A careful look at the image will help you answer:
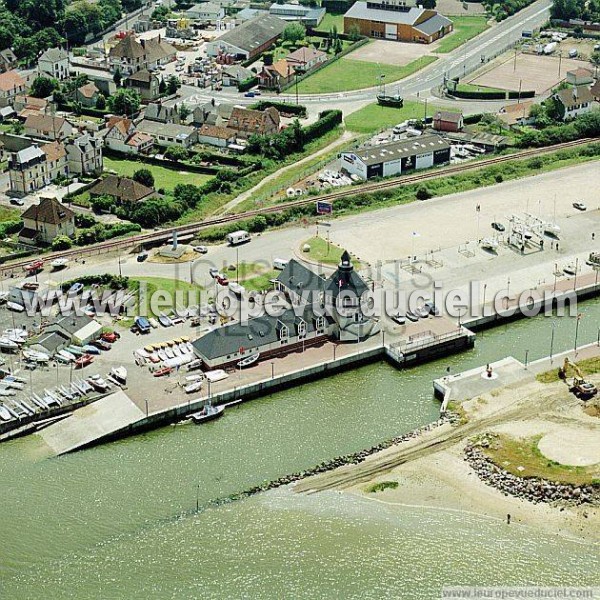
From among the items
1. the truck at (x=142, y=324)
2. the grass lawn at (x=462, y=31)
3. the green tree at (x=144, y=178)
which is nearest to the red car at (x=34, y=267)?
the truck at (x=142, y=324)

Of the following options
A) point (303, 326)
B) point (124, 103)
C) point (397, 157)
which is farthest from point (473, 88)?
point (303, 326)

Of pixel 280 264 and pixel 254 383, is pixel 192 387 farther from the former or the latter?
pixel 280 264

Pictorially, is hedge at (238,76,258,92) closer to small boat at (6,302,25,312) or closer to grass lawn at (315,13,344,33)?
grass lawn at (315,13,344,33)

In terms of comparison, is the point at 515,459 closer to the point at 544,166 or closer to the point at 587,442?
the point at 587,442

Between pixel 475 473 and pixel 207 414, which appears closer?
pixel 475 473

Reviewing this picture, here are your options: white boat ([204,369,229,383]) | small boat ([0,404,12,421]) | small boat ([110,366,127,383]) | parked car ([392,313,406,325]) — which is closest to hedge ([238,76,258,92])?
parked car ([392,313,406,325])
